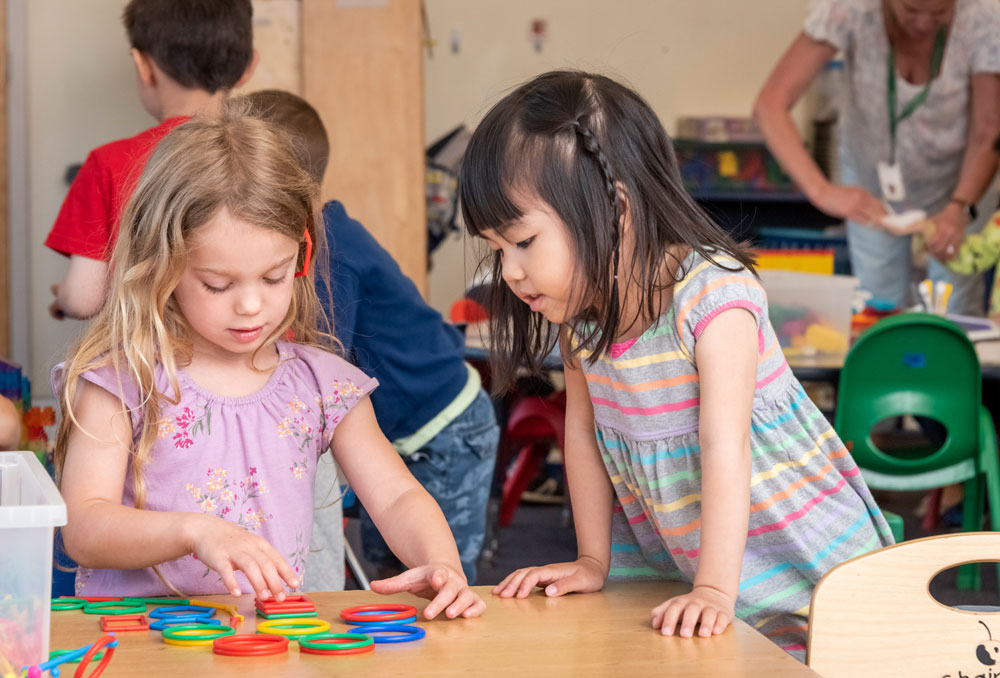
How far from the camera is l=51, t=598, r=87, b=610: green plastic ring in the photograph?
1021 millimetres

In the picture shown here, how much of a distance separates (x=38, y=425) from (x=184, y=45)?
0.78 m

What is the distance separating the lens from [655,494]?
4.22 feet

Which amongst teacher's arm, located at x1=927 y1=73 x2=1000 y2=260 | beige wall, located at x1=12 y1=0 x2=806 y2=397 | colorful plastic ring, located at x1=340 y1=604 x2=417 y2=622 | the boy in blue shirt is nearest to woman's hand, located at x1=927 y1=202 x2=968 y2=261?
teacher's arm, located at x1=927 y1=73 x2=1000 y2=260

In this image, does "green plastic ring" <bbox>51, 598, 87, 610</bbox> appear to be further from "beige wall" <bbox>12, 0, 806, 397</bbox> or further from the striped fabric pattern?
"beige wall" <bbox>12, 0, 806, 397</bbox>

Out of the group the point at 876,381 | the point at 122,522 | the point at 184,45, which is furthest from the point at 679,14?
the point at 122,522

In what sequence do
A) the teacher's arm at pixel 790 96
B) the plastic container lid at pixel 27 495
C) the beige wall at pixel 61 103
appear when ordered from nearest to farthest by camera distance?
the plastic container lid at pixel 27 495
the teacher's arm at pixel 790 96
the beige wall at pixel 61 103

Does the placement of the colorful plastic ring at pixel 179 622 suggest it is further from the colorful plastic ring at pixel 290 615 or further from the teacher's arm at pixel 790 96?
the teacher's arm at pixel 790 96

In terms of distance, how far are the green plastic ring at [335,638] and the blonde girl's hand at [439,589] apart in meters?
0.09

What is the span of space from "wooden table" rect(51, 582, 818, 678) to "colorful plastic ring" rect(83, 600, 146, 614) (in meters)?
0.01

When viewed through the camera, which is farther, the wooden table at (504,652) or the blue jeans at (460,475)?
the blue jeans at (460,475)

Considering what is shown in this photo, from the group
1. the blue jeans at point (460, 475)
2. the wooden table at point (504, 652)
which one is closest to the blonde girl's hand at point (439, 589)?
the wooden table at point (504, 652)

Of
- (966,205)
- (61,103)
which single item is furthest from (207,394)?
(61,103)

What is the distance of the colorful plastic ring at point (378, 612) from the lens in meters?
0.99

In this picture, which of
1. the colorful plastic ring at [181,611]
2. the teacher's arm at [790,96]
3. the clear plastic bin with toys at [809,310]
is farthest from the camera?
the teacher's arm at [790,96]
